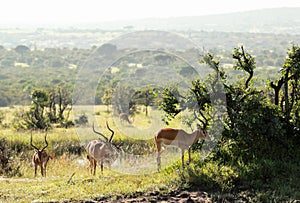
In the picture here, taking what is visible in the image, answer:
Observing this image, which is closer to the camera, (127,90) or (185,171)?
(185,171)

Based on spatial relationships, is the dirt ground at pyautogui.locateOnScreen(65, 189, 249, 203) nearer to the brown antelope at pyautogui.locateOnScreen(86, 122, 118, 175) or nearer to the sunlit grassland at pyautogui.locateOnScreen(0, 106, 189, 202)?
the sunlit grassland at pyautogui.locateOnScreen(0, 106, 189, 202)

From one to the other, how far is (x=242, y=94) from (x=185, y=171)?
1.94 meters

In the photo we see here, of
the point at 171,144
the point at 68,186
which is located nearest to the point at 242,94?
the point at 171,144

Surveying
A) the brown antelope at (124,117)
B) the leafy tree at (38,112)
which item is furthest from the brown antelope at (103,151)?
the leafy tree at (38,112)

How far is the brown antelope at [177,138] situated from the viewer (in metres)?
6.93

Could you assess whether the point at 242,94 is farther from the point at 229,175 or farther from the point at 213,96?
the point at 229,175

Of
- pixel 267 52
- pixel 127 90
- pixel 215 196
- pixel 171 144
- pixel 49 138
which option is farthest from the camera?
pixel 267 52

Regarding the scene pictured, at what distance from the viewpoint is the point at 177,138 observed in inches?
A: 273

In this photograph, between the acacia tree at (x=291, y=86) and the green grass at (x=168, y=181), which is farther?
the acacia tree at (x=291, y=86)

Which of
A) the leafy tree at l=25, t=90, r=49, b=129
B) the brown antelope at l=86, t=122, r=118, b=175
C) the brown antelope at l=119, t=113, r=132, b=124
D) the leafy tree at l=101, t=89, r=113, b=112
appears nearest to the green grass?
the brown antelope at l=86, t=122, r=118, b=175

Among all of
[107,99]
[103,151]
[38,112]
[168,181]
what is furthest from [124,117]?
[38,112]

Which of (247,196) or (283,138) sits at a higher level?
(283,138)

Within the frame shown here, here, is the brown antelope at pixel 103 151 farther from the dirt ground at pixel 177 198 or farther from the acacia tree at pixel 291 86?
the acacia tree at pixel 291 86

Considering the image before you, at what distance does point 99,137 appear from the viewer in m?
7.79
